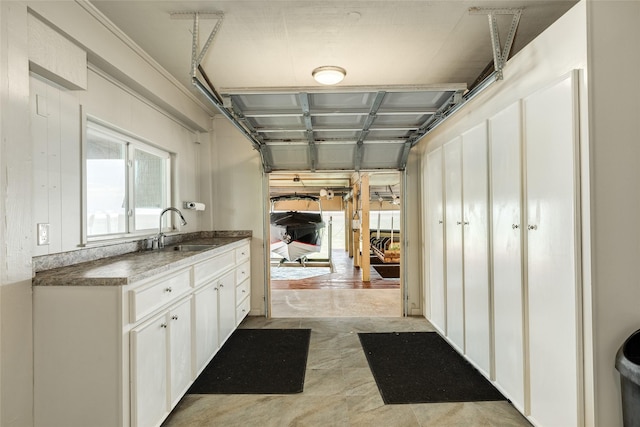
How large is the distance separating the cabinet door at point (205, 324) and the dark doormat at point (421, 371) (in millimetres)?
1417

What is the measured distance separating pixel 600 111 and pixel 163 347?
2695 millimetres

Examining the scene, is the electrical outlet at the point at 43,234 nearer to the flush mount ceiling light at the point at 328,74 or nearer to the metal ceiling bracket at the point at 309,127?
the metal ceiling bracket at the point at 309,127

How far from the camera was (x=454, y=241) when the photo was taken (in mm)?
2951

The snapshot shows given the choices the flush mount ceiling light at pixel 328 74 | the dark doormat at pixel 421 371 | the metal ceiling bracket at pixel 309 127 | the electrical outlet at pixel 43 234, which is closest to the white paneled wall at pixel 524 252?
the dark doormat at pixel 421 371

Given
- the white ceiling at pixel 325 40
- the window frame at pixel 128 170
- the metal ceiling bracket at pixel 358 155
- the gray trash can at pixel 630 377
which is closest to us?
the gray trash can at pixel 630 377

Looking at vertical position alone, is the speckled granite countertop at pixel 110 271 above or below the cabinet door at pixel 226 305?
above

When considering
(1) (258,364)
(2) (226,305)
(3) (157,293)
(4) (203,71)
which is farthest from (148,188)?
(1) (258,364)

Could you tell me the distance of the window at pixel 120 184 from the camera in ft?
7.47

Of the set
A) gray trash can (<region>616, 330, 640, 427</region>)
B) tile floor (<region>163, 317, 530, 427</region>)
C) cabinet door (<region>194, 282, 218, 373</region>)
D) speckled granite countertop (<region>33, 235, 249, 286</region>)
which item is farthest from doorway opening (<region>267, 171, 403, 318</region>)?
gray trash can (<region>616, 330, 640, 427</region>)

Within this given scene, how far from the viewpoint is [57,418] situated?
1.51m

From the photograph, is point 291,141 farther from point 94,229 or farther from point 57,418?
point 57,418

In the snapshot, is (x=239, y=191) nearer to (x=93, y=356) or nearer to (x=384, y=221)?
(x=93, y=356)

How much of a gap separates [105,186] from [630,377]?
339 cm

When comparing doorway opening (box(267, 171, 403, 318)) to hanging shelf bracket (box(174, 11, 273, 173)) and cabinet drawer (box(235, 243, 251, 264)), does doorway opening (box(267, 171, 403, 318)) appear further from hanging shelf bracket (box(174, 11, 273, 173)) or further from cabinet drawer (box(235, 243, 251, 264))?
hanging shelf bracket (box(174, 11, 273, 173))
